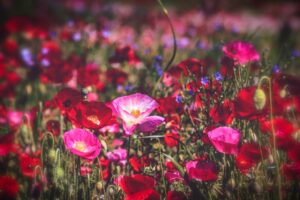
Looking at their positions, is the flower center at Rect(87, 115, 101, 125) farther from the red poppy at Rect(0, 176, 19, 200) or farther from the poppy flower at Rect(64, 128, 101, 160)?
the red poppy at Rect(0, 176, 19, 200)

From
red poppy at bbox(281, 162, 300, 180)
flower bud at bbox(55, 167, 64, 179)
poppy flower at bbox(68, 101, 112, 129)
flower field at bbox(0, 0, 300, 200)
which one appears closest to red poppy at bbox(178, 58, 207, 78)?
flower field at bbox(0, 0, 300, 200)

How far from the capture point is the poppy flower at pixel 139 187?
50.4 inches

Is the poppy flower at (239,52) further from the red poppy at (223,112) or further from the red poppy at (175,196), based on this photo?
the red poppy at (175,196)

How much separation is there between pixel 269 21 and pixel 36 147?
722cm

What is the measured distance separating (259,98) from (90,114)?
537mm

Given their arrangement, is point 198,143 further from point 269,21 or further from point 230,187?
point 269,21

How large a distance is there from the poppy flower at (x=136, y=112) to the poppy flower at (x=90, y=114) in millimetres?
37

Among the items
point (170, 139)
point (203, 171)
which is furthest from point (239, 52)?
point (203, 171)

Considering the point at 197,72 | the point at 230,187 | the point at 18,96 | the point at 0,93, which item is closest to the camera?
the point at 230,187

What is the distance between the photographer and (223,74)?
170 cm

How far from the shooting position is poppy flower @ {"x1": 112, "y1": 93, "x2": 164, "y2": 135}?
1.38 m

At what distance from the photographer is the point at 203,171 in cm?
132

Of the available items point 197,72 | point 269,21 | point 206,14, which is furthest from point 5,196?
point 269,21

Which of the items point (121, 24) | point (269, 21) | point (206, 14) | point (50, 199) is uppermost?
point (269, 21)
